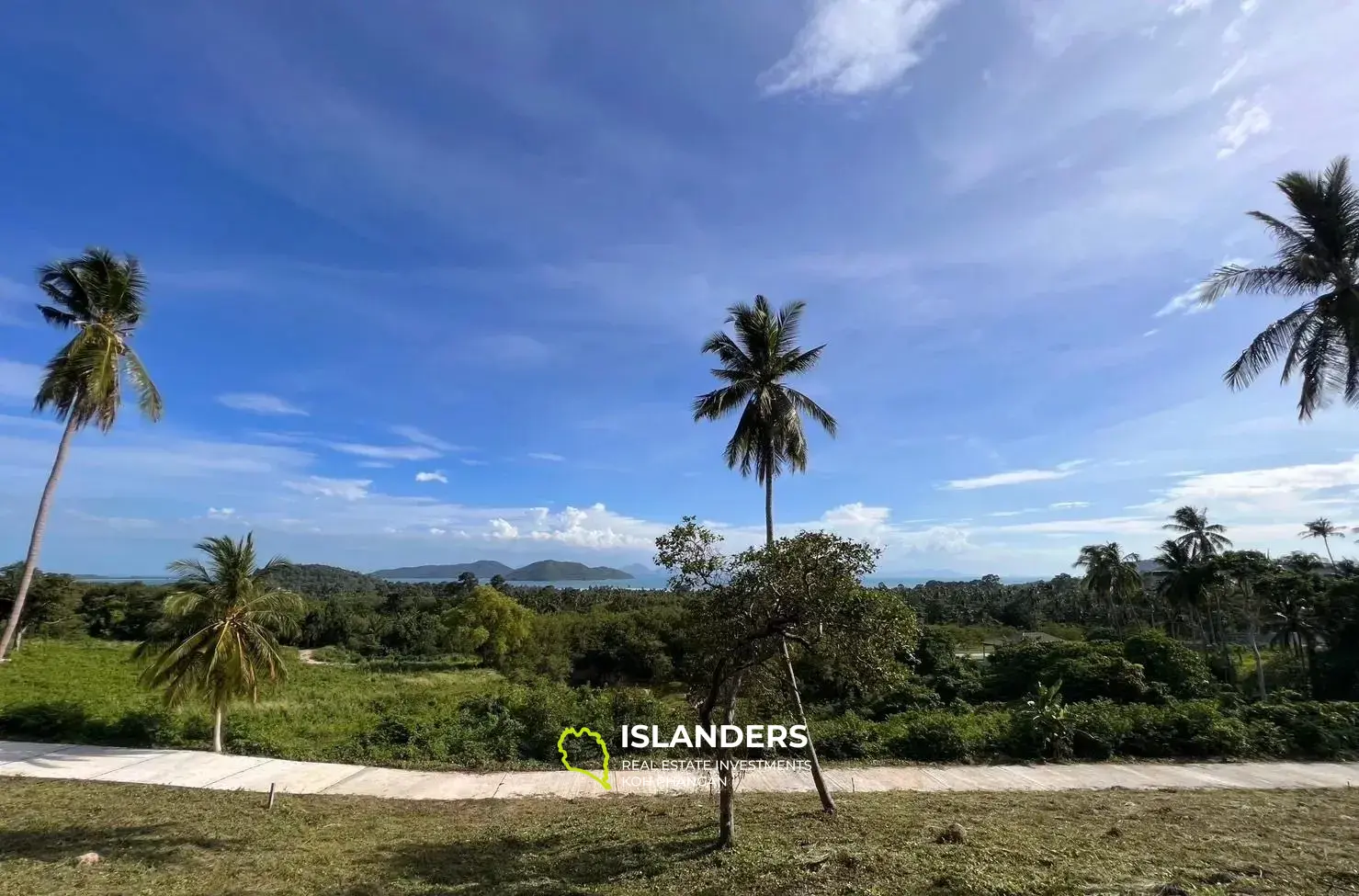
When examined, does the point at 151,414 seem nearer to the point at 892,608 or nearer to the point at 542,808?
the point at 542,808

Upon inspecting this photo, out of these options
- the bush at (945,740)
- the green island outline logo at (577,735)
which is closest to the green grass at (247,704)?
Result: the green island outline logo at (577,735)

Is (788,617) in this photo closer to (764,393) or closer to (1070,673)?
(764,393)

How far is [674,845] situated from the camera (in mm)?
7461

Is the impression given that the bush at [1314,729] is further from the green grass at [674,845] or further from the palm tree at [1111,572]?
the palm tree at [1111,572]

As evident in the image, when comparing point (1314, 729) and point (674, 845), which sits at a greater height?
point (1314, 729)

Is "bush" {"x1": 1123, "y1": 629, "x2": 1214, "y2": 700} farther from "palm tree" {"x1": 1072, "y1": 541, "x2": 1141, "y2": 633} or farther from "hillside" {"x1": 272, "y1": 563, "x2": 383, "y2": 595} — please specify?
"hillside" {"x1": 272, "y1": 563, "x2": 383, "y2": 595}

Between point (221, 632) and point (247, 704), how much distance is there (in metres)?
3.11

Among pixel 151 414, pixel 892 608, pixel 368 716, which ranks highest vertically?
pixel 151 414

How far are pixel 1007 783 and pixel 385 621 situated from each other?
4830cm

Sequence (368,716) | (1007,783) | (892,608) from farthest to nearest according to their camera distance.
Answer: (368,716), (1007,783), (892,608)

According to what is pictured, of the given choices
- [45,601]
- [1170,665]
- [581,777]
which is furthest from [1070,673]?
[45,601]

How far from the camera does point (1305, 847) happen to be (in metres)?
6.79

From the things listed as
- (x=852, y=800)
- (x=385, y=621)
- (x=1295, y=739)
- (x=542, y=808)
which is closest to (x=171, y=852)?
(x=542, y=808)

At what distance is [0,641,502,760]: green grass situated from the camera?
44.8 feet
